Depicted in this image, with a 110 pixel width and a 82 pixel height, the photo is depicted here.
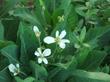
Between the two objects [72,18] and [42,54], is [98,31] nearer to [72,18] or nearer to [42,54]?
[72,18]

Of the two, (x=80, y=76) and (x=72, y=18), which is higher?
(x=72, y=18)

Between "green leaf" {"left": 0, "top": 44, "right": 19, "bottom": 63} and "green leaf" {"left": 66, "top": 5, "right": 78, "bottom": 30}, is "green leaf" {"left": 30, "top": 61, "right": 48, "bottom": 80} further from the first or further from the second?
"green leaf" {"left": 66, "top": 5, "right": 78, "bottom": 30}

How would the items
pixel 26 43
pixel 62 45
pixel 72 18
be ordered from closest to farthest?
pixel 62 45 < pixel 26 43 < pixel 72 18

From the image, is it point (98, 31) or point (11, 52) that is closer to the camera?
point (11, 52)

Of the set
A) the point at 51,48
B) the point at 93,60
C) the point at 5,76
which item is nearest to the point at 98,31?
the point at 93,60

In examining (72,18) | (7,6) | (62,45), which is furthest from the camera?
(7,6)

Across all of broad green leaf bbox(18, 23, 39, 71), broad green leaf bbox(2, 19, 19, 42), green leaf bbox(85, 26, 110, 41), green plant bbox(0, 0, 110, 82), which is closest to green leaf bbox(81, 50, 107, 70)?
green plant bbox(0, 0, 110, 82)

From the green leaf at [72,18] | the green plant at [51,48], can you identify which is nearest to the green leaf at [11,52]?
the green plant at [51,48]

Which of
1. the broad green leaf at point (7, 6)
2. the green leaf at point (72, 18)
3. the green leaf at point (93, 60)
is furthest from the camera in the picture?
the broad green leaf at point (7, 6)

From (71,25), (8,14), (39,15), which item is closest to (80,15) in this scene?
(71,25)

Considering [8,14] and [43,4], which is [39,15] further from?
[8,14]

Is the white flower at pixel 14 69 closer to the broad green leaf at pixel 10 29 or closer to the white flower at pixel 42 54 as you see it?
the white flower at pixel 42 54
